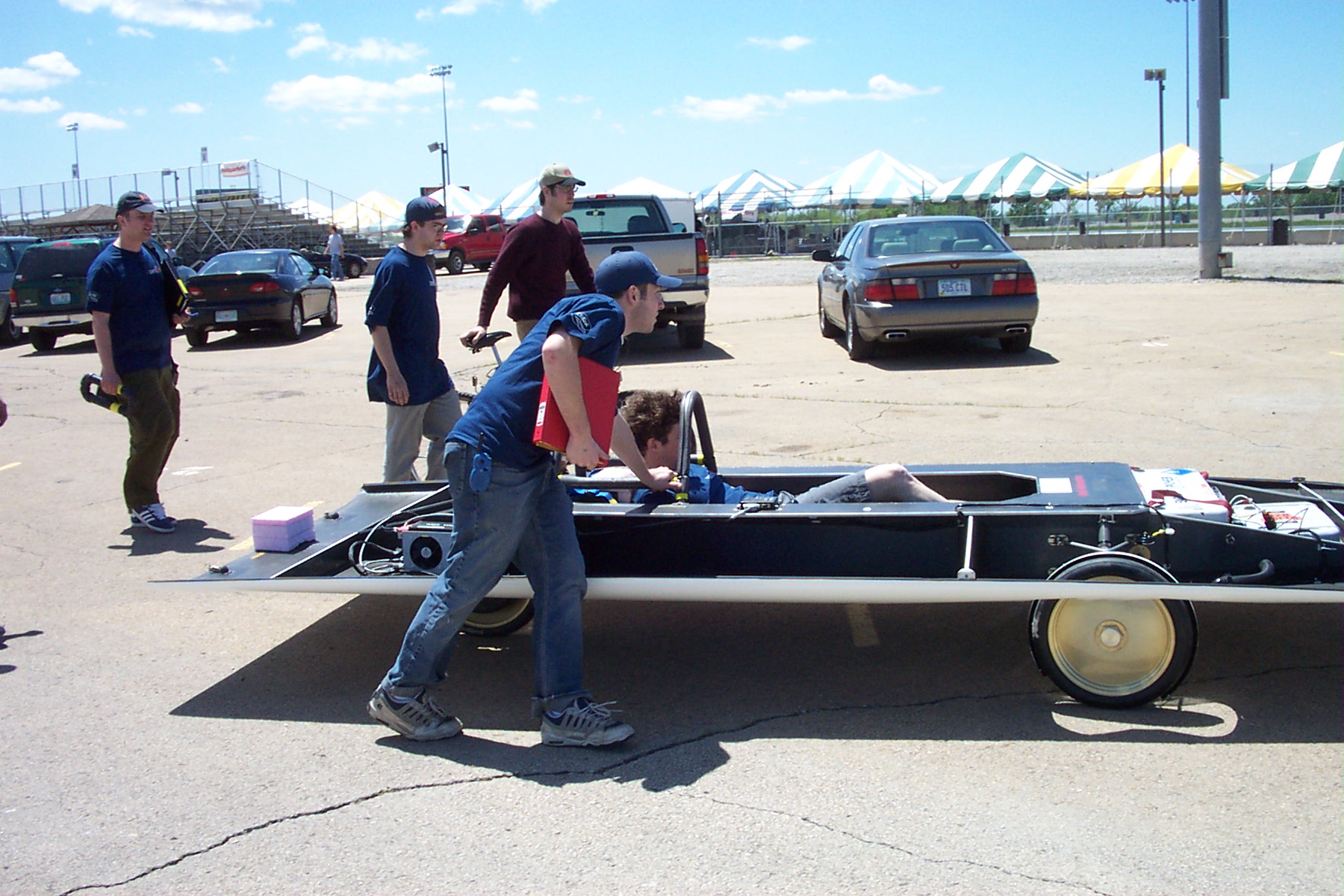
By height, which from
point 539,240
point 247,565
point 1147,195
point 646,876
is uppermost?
point 1147,195

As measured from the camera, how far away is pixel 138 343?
6.43 m

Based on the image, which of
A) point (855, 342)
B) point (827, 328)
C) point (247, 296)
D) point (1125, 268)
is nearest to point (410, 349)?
point (855, 342)

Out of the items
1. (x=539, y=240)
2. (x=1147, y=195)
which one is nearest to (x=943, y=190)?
(x=1147, y=195)

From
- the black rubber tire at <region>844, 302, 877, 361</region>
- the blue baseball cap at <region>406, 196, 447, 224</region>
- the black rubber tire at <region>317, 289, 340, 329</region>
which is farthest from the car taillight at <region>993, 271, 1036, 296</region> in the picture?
the black rubber tire at <region>317, 289, 340, 329</region>

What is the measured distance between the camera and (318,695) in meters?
4.20

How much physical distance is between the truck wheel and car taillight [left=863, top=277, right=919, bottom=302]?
250 centimetres

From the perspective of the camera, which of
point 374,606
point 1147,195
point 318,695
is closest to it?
point 318,695

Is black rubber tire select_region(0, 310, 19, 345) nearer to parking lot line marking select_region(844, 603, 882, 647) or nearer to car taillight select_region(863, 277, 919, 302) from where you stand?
car taillight select_region(863, 277, 919, 302)

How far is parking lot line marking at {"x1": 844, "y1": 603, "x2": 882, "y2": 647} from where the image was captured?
454cm

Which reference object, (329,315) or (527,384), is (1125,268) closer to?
(329,315)

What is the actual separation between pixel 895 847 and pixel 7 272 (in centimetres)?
2064

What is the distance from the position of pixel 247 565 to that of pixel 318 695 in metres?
0.63

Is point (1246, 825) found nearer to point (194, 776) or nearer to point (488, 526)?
point (488, 526)

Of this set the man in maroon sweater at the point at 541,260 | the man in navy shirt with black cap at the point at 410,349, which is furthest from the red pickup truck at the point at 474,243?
the man in navy shirt with black cap at the point at 410,349
